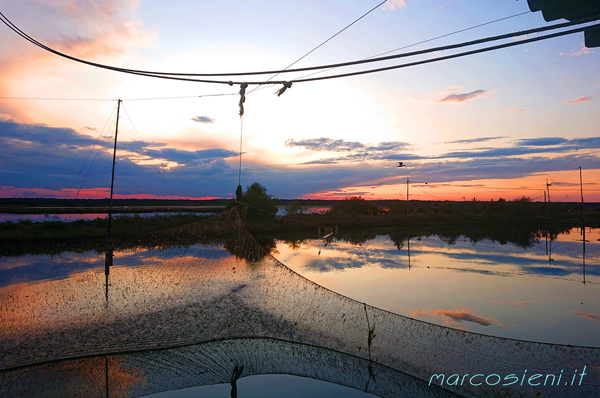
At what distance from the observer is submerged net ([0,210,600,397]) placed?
582cm

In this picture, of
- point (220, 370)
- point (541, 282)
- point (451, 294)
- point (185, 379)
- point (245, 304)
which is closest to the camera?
point (185, 379)

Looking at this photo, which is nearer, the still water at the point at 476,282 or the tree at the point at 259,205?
the still water at the point at 476,282

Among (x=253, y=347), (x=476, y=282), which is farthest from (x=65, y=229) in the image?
(x=476, y=282)

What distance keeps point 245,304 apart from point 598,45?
949 centimetres

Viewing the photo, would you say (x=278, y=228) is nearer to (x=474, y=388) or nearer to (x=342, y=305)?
(x=342, y=305)

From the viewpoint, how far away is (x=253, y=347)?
745 cm

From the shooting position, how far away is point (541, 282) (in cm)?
1723

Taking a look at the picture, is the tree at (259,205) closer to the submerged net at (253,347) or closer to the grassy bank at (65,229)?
the grassy bank at (65,229)

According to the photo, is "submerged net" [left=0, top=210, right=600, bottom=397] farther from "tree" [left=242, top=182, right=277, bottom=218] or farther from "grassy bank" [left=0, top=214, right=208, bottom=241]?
"tree" [left=242, top=182, right=277, bottom=218]

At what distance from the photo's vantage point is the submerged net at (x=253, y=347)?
5.82m

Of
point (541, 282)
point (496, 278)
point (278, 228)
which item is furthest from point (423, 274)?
point (278, 228)

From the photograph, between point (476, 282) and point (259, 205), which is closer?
point (476, 282)

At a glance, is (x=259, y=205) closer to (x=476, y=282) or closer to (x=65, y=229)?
(x=65, y=229)

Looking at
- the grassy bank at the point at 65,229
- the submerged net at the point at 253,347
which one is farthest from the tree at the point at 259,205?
the submerged net at the point at 253,347
